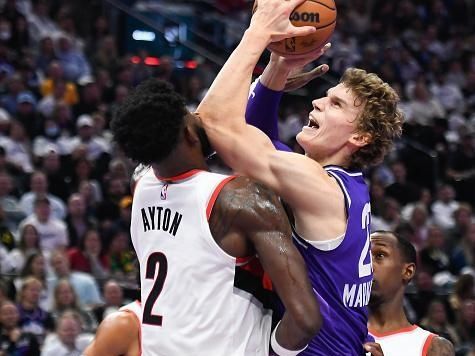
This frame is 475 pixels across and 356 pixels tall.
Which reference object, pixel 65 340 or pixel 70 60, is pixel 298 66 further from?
pixel 70 60

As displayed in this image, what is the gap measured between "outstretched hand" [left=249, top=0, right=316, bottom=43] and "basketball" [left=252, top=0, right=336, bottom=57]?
0.06 meters

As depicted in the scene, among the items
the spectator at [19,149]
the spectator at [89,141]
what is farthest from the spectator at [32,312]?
the spectator at [89,141]

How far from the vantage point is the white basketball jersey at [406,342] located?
16.2 ft

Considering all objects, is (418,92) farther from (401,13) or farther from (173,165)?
(173,165)

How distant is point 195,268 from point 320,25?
3.52 feet

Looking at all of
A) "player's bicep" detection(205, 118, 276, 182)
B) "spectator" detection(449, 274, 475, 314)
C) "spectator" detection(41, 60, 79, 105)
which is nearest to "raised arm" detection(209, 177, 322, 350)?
"player's bicep" detection(205, 118, 276, 182)

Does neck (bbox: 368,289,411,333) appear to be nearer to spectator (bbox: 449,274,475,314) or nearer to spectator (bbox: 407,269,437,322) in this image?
spectator (bbox: 449,274,475,314)

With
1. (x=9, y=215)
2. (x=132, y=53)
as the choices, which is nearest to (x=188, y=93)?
(x=132, y=53)

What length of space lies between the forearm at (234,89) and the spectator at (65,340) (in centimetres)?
480

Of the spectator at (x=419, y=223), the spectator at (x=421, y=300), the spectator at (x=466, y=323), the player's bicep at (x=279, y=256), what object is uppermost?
the player's bicep at (x=279, y=256)

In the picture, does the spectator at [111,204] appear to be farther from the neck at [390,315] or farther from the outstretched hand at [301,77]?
the outstretched hand at [301,77]

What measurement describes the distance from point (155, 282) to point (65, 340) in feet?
15.5

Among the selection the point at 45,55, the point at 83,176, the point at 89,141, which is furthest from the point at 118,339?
the point at 45,55

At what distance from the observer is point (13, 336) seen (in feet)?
26.3
